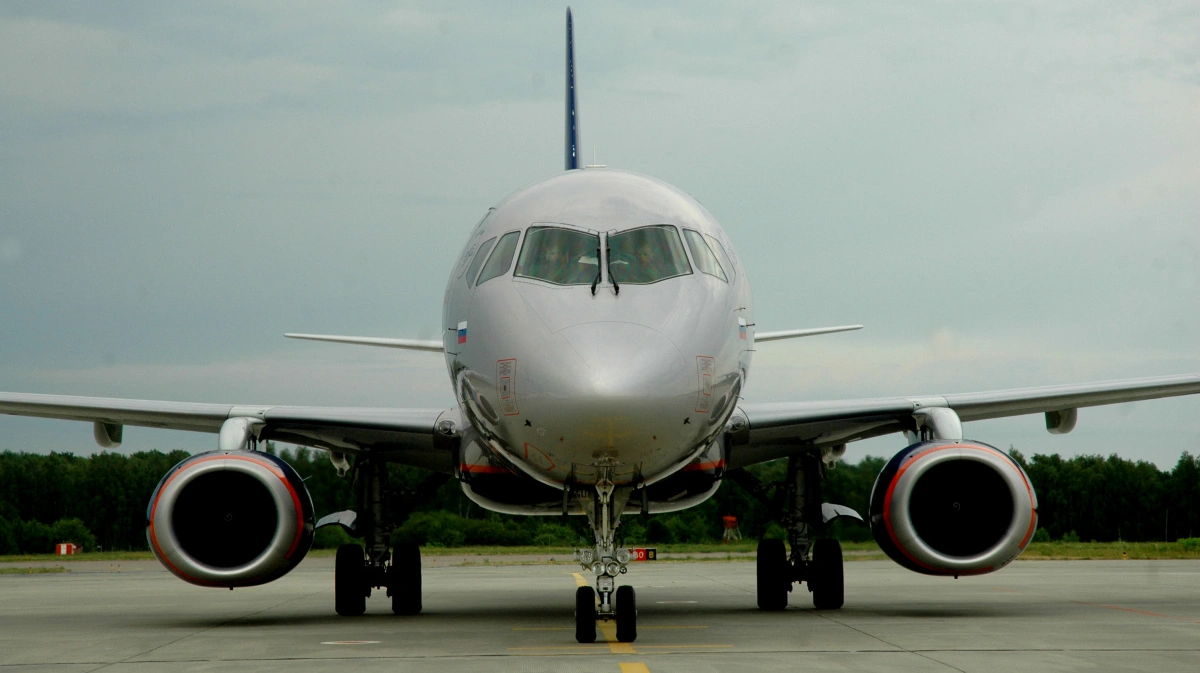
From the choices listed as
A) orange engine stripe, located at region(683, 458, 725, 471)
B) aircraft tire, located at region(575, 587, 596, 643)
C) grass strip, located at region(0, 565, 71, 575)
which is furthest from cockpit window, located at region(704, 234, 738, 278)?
grass strip, located at region(0, 565, 71, 575)

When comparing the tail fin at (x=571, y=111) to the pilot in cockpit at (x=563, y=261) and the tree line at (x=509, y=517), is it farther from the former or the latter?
the tree line at (x=509, y=517)

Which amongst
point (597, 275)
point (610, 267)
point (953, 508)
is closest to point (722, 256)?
point (610, 267)

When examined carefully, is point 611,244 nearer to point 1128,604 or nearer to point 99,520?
point 1128,604

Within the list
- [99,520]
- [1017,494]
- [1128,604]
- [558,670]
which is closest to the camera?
[558,670]

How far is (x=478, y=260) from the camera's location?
34.7ft

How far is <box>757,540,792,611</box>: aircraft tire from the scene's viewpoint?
47.9ft

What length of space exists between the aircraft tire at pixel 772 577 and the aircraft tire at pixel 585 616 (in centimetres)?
491

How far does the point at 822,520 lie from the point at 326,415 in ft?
18.8

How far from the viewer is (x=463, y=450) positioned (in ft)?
43.0

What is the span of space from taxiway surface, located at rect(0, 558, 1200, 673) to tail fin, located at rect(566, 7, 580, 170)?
20.0 ft

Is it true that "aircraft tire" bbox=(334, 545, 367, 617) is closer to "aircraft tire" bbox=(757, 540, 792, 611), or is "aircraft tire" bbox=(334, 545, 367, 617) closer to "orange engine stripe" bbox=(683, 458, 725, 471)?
"orange engine stripe" bbox=(683, 458, 725, 471)

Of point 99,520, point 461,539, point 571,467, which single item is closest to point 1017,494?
point 571,467

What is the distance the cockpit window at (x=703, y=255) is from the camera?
33.2 ft

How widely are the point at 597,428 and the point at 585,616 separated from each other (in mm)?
1958
